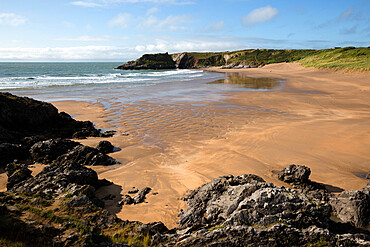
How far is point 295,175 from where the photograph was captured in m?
7.10

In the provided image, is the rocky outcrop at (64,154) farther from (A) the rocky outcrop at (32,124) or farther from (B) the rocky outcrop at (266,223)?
(B) the rocky outcrop at (266,223)

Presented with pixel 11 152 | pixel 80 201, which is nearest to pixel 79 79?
pixel 11 152

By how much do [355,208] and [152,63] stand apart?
12479cm

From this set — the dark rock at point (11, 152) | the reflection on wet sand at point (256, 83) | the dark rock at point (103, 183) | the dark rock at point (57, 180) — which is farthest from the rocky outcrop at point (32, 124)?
the reflection on wet sand at point (256, 83)

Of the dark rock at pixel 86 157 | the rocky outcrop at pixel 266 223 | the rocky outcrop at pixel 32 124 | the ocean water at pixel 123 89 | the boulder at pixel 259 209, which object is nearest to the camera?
the rocky outcrop at pixel 266 223

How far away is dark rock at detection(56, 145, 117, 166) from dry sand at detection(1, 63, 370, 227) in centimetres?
38

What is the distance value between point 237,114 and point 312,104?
321 inches

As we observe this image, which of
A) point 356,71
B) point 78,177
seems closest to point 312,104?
point 78,177

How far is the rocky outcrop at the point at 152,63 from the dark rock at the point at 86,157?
11146cm

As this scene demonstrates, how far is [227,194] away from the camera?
5023 millimetres

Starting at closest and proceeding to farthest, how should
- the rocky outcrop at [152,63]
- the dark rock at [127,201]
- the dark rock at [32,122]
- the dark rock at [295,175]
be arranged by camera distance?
the dark rock at [127,201], the dark rock at [295,175], the dark rock at [32,122], the rocky outcrop at [152,63]

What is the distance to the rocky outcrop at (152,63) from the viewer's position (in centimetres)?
11638

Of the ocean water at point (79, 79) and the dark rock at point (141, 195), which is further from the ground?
the ocean water at point (79, 79)

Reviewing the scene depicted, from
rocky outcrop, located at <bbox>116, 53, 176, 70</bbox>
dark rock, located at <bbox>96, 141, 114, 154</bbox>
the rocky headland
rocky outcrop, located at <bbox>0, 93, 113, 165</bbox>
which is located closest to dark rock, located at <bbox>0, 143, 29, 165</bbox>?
rocky outcrop, located at <bbox>0, 93, 113, 165</bbox>
